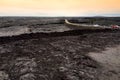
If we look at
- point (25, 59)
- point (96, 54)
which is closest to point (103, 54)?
point (96, 54)

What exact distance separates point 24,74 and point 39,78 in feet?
2.44

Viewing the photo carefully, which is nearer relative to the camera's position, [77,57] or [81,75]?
[81,75]

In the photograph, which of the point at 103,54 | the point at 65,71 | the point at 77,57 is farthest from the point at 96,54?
the point at 65,71

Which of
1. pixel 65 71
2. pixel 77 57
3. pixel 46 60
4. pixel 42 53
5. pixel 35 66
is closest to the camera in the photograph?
pixel 65 71

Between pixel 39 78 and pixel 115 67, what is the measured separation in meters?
3.53

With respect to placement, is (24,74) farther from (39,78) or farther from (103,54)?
(103,54)

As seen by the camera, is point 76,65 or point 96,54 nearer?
point 76,65

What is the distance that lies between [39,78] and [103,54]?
5.44 metres

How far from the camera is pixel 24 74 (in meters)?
8.16

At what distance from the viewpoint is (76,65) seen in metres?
9.55

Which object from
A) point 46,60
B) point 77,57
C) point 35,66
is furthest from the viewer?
point 77,57

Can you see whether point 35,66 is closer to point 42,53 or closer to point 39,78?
point 39,78

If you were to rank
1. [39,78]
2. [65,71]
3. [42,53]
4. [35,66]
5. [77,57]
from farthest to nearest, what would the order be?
[42,53] → [77,57] → [35,66] → [65,71] → [39,78]

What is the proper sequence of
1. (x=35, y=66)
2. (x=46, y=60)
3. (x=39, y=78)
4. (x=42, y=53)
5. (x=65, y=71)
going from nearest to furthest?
(x=39, y=78)
(x=65, y=71)
(x=35, y=66)
(x=46, y=60)
(x=42, y=53)
